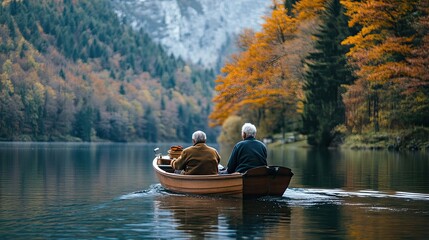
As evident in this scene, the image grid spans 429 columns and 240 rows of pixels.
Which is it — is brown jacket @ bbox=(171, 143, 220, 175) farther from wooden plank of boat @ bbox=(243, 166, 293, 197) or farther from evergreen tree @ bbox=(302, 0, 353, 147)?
evergreen tree @ bbox=(302, 0, 353, 147)

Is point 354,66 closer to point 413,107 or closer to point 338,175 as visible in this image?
point 413,107

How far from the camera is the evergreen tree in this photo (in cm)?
6731

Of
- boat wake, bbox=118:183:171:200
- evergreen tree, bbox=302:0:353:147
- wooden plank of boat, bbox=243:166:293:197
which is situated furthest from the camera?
evergreen tree, bbox=302:0:353:147

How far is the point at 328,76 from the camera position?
67.8m

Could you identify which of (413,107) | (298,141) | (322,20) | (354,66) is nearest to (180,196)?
(413,107)

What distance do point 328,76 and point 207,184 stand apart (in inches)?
1808

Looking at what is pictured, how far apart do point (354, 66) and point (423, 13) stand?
8237 mm

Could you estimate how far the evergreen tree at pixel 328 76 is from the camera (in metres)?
67.3

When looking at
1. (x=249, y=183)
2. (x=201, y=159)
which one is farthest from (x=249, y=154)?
(x=201, y=159)

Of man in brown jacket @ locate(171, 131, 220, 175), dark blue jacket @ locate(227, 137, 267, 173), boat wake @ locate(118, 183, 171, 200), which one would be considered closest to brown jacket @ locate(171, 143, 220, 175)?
man in brown jacket @ locate(171, 131, 220, 175)

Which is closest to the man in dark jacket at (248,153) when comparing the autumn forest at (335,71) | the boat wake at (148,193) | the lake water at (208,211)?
the lake water at (208,211)

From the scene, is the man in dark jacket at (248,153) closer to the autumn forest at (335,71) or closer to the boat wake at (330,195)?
the boat wake at (330,195)

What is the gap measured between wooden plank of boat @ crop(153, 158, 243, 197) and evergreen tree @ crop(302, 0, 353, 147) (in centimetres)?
4363

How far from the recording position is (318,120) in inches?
2682
